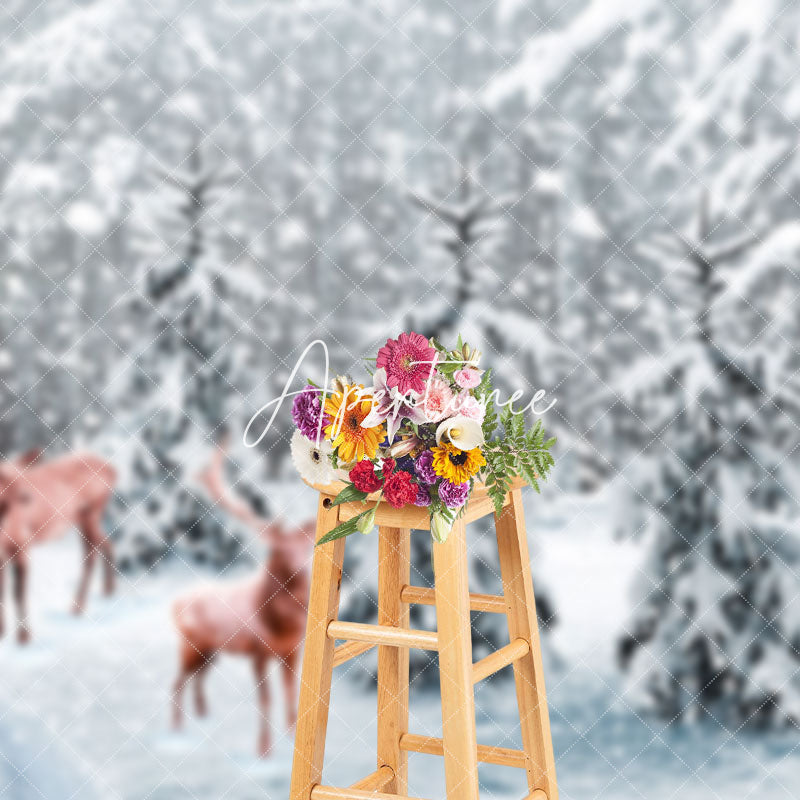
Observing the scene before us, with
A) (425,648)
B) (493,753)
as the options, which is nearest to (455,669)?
(425,648)

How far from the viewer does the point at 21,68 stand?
2.77 meters

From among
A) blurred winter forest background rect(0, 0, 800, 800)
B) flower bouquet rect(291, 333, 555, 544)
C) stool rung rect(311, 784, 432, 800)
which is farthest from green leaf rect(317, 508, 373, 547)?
blurred winter forest background rect(0, 0, 800, 800)

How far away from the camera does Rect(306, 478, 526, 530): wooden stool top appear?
5.71ft

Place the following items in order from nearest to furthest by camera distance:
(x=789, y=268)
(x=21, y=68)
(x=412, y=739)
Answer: (x=412, y=739)
(x=789, y=268)
(x=21, y=68)

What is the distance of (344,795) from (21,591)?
135 centimetres

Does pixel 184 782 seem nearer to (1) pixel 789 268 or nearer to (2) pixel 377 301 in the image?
(2) pixel 377 301

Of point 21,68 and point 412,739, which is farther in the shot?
point 21,68

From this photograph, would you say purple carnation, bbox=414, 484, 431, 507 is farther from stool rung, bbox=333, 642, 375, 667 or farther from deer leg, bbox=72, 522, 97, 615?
deer leg, bbox=72, 522, 97, 615

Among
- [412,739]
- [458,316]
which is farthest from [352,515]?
[458,316]

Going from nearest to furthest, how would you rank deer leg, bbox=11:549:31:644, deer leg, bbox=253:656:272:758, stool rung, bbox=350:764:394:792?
stool rung, bbox=350:764:394:792
deer leg, bbox=253:656:272:758
deer leg, bbox=11:549:31:644

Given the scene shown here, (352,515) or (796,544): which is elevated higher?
(796,544)

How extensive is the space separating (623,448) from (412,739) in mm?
933

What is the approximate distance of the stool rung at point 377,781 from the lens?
2018mm

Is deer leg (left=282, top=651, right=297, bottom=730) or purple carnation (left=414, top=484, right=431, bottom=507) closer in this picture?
purple carnation (left=414, top=484, right=431, bottom=507)
